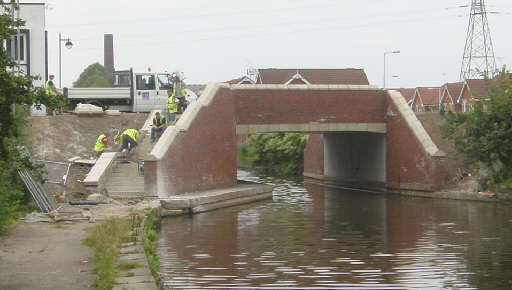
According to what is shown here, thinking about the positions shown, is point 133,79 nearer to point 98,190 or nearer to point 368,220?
point 98,190

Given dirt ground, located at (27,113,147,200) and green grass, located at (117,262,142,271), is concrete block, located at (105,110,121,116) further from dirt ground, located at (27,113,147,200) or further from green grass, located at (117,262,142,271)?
green grass, located at (117,262,142,271)

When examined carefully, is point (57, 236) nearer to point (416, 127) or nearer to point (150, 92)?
point (416, 127)

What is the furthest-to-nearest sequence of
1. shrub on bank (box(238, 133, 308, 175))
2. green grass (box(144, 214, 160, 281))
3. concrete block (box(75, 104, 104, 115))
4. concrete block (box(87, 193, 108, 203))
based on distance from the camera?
shrub on bank (box(238, 133, 308, 175)) < concrete block (box(75, 104, 104, 115)) < concrete block (box(87, 193, 108, 203)) < green grass (box(144, 214, 160, 281))

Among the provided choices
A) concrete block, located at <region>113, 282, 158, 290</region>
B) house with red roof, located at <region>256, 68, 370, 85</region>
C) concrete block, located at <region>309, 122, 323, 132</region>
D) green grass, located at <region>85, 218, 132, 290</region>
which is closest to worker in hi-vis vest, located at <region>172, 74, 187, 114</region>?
concrete block, located at <region>309, 122, 323, 132</region>

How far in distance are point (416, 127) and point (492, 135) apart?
4.08 metres

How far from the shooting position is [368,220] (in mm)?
25188

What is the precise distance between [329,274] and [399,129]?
19702 mm

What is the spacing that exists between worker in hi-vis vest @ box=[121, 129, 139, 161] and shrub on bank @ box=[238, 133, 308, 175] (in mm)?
21052

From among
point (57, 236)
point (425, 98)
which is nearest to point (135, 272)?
point (57, 236)

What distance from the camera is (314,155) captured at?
4656 centimetres

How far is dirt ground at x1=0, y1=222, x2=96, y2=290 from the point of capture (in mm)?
11148

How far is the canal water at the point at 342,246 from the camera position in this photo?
14438mm

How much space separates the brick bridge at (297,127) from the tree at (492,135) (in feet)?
4.64

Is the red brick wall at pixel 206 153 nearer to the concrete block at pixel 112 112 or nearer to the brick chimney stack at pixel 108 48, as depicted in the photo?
the concrete block at pixel 112 112
